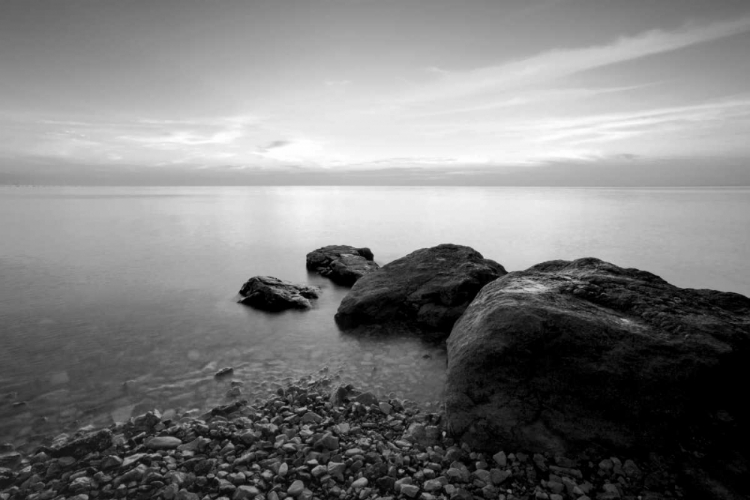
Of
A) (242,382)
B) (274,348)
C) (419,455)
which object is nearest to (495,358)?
(419,455)

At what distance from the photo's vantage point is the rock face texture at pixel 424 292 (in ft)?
39.7

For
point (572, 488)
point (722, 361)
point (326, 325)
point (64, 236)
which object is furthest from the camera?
point (64, 236)

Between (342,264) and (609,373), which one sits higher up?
(609,373)

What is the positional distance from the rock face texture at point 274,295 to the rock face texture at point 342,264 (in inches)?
120

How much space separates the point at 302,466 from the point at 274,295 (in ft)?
32.0

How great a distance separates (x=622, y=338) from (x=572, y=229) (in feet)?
134

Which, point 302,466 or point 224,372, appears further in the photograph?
point 224,372

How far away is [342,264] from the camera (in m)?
20.2

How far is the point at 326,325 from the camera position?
1297cm

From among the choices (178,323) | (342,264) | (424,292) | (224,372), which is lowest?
(178,323)

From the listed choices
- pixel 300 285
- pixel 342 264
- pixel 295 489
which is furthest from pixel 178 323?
pixel 295 489

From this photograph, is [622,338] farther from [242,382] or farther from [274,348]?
[274,348]

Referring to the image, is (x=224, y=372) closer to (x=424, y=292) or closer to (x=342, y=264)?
(x=424, y=292)

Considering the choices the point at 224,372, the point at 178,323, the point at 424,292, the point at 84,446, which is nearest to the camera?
the point at 84,446
